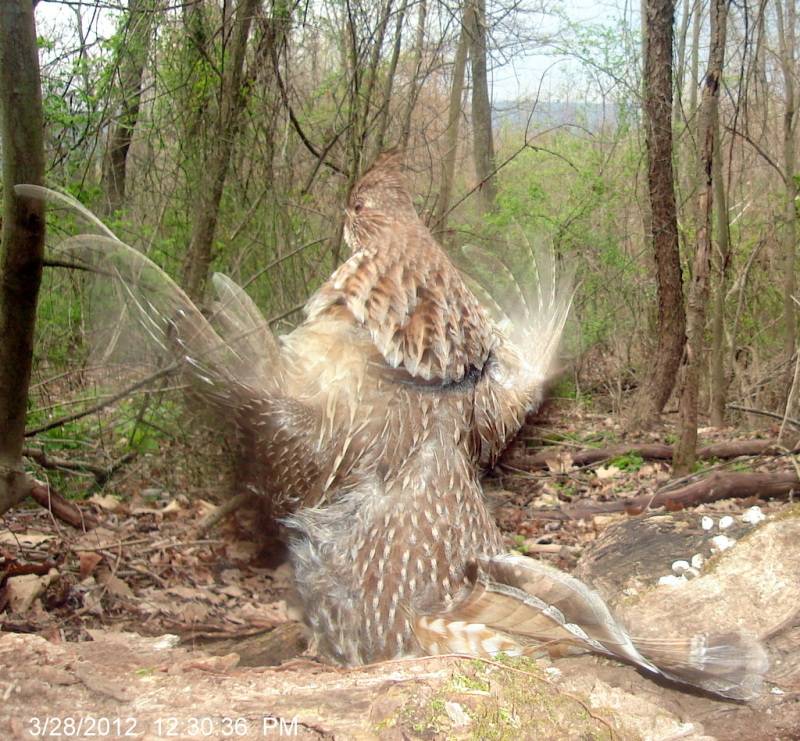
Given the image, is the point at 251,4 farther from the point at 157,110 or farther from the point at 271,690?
the point at 271,690

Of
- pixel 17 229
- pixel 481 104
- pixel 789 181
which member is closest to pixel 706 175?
pixel 789 181

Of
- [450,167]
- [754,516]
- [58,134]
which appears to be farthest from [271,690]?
[450,167]

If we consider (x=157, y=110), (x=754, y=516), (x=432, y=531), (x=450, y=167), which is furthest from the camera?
(x=450, y=167)

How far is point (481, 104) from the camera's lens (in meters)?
9.43

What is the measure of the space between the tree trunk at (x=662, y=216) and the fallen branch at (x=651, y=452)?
3.71ft

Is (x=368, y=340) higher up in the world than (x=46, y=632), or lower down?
higher up

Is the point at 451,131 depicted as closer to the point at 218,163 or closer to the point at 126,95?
the point at 218,163

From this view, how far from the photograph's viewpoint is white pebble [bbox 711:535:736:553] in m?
4.26

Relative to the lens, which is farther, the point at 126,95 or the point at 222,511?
the point at 126,95

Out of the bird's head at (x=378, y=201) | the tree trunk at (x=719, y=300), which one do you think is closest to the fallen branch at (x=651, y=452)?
the tree trunk at (x=719, y=300)

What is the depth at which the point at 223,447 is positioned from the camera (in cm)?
371

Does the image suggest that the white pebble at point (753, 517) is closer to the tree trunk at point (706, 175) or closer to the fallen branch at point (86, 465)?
the tree trunk at point (706, 175)

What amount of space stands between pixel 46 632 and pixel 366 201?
2690 millimetres

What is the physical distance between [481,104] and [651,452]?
15.7 ft
